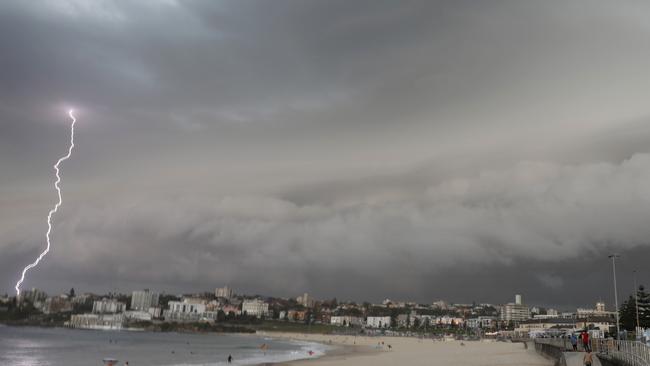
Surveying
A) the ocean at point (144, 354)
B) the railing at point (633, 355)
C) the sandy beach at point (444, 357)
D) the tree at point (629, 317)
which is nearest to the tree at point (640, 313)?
the tree at point (629, 317)

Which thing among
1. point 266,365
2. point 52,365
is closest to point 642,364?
point 266,365

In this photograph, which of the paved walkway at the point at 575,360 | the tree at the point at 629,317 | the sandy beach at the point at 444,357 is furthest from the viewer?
the tree at the point at 629,317

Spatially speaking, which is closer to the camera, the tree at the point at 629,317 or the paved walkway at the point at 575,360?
the paved walkway at the point at 575,360

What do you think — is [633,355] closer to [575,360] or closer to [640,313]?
[575,360]

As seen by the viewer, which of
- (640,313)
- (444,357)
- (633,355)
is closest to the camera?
(633,355)

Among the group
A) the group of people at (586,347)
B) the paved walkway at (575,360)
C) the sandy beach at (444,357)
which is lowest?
the sandy beach at (444,357)

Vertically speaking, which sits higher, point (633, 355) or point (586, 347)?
point (633, 355)

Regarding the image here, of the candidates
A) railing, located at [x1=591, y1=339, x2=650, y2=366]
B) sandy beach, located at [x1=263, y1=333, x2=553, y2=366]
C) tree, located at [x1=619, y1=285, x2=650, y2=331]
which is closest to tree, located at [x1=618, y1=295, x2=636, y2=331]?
tree, located at [x1=619, y1=285, x2=650, y2=331]

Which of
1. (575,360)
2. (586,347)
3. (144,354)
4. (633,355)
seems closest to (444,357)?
(586,347)

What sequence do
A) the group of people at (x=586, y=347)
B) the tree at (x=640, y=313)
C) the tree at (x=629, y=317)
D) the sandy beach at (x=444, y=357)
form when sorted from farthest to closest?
the tree at (x=629, y=317) → the tree at (x=640, y=313) → the sandy beach at (x=444, y=357) → the group of people at (x=586, y=347)

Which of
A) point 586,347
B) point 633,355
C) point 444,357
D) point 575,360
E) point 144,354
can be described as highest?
point 633,355

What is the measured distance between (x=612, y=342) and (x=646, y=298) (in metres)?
63.4

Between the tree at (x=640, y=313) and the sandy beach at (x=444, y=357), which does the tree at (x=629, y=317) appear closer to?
the tree at (x=640, y=313)

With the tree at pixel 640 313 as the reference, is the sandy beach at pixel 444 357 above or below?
below
